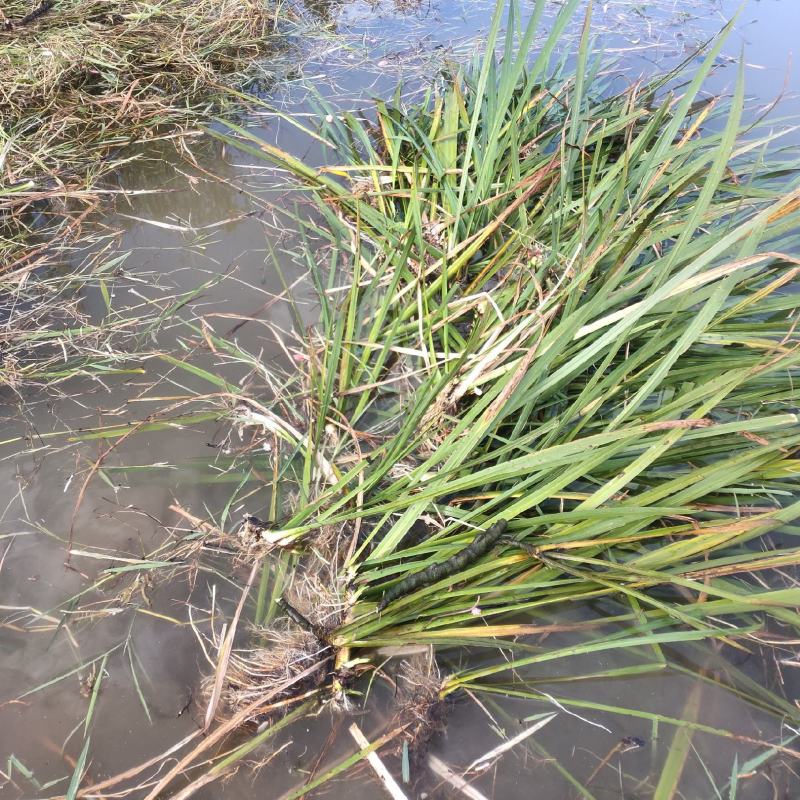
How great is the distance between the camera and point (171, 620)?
1.43 metres

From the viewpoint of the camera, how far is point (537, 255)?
187 cm

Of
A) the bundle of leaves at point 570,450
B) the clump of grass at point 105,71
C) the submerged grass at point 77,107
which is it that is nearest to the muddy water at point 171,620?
the bundle of leaves at point 570,450

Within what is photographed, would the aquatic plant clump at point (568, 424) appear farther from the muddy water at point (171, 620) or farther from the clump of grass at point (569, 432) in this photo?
the muddy water at point (171, 620)

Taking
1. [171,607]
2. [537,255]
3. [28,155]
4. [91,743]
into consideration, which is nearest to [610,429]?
[537,255]

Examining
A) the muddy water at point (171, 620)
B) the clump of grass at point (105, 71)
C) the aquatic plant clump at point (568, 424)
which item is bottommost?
the muddy water at point (171, 620)

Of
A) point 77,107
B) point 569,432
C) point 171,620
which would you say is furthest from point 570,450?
point 77,107

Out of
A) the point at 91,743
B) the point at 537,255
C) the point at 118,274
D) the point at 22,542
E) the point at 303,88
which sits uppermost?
the point at 303,88

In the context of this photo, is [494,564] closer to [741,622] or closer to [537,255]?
[741,622]

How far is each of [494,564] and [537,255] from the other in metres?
1.00

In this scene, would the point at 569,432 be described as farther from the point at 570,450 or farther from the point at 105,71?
the point at 105,71

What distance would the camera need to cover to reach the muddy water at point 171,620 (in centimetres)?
124

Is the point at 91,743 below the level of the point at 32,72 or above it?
below

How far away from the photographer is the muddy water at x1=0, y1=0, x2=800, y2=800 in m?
1.24

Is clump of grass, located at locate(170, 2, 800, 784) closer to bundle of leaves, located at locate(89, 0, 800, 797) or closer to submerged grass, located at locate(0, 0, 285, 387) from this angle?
bundle of leaves, located at locate(89, 0, 800, 797)
